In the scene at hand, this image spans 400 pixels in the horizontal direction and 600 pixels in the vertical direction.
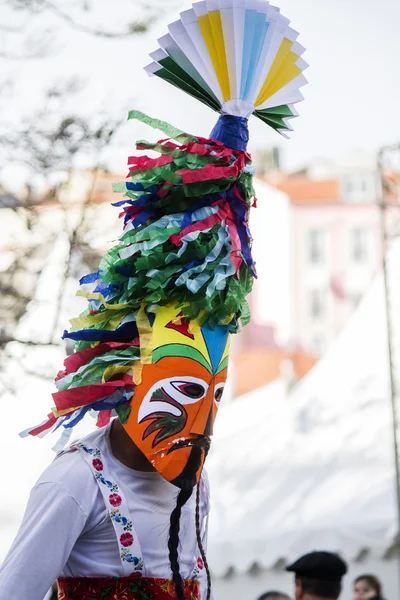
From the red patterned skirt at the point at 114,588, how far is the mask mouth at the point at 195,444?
33cm

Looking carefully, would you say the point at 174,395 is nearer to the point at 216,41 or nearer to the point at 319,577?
the point at 216,41

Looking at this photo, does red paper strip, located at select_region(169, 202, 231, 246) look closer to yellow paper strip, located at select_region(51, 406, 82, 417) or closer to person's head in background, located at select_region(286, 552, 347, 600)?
yellow paper strip, located at select_region(51, 406, 82, 417)

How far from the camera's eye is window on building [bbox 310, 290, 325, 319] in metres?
31.5

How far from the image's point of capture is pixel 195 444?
7.91ft

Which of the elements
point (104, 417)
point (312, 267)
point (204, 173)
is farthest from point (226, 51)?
point (312, 267)

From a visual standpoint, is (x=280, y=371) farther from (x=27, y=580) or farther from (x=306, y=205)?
(x=27, y=580)

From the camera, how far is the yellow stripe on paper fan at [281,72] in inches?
100

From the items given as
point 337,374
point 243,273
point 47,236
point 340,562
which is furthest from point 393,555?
point 243,273

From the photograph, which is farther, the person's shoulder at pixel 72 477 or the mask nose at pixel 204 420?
the mask nose at pixel 204 420

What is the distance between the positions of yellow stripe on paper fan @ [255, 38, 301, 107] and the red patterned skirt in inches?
50.5

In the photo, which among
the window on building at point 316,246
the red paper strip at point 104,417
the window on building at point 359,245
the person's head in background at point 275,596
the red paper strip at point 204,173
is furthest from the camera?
the window on building at point 316,246

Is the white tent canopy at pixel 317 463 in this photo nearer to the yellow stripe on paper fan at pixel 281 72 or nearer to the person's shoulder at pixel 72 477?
the person's shoulder at pixel 72 477

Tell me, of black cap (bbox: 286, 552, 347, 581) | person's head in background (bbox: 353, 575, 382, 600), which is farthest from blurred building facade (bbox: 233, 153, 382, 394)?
black cap (bbox: 286, 552, 347, 581)

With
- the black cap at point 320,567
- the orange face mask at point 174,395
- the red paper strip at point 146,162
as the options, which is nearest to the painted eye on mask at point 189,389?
the orange face mask at point 174,395
